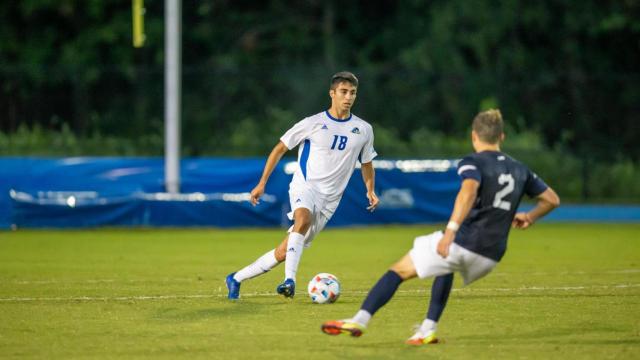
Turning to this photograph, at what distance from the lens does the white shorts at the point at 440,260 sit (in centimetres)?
800

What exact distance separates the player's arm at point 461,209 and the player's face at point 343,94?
3.08m

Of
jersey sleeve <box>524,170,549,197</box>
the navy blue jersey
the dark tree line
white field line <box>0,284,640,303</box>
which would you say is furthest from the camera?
the dark tree line

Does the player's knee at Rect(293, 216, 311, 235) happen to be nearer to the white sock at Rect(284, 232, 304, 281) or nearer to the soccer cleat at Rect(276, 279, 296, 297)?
the white sock at Rect(284, 232, 304, 281)

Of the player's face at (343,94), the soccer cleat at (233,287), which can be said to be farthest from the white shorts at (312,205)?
the player's face at (343,94)

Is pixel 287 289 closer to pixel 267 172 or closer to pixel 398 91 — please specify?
pixel 267 172

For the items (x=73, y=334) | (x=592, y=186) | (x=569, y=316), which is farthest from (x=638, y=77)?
(x=73, y=334)

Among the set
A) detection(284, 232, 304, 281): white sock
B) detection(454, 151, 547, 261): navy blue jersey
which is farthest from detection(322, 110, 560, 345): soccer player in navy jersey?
detection(284, 232, 304, 281): white sock

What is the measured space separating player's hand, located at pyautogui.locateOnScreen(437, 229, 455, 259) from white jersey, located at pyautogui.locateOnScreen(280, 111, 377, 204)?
10.7 ft

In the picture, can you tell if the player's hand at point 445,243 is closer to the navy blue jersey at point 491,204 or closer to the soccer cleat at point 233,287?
the navy blue jersey at point 491,204

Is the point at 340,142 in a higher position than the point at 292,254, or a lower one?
higher

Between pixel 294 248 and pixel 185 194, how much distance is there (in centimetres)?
1252

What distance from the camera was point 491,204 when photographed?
26.4ft

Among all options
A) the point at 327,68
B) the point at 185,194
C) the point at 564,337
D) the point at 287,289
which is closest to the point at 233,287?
the point at 287,289

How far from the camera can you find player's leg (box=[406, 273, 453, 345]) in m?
8.34
